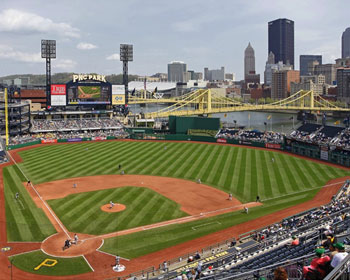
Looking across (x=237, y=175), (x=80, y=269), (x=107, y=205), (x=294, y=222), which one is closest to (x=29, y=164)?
(x=107, y=205)

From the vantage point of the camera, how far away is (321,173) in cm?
4544

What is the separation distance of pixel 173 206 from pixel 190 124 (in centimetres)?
4732

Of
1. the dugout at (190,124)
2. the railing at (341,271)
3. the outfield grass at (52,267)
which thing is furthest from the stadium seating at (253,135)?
the railing at (341,271)

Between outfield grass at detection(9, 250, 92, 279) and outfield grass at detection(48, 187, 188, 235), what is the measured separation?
13.6 ft

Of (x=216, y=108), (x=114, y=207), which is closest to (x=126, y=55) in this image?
(x=216, y=108)

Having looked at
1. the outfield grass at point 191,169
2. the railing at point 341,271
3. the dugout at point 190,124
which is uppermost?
the dugout at point 190,124

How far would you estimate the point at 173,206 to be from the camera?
33.5 metres

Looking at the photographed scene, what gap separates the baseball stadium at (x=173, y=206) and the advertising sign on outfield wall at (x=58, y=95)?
53.1ft

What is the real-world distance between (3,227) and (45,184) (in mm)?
12845

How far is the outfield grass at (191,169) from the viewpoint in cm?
2833

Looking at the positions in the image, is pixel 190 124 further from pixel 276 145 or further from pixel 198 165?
pixel 198 165

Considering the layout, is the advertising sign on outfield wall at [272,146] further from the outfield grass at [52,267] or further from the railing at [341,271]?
the railing at [341,271]

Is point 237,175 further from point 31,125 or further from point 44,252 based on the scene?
Answer: point 31,125

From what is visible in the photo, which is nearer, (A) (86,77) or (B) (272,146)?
(B) (272,146)
